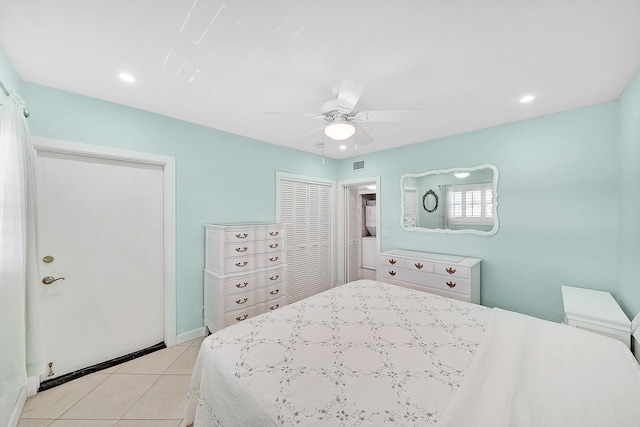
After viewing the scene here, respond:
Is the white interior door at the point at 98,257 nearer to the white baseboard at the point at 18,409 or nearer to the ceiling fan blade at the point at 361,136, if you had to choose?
the white baseboard at the point at 18,409

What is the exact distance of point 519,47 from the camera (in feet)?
4.85

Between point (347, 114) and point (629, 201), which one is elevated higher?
point (347, 114)

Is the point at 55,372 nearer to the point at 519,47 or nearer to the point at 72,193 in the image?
the point at 72,193

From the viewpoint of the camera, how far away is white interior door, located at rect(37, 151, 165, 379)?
6.77ft

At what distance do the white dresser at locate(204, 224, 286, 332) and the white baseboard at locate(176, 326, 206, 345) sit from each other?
0.13 metres


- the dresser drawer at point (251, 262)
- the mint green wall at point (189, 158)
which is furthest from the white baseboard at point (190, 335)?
the dresser drawer at point (251, 262)

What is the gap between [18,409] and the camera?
1.69m

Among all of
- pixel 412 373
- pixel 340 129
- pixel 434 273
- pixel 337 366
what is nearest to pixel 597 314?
pixel 434 273

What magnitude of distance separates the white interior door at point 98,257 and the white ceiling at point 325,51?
75 cm

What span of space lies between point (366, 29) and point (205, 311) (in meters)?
3.15

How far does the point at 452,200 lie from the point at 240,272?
2.88 metres

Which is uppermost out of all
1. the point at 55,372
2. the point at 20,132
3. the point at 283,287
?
the point at 20,132

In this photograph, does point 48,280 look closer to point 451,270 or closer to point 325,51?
point 325,51

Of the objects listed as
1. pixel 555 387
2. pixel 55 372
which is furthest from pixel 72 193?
pixel 555 387
